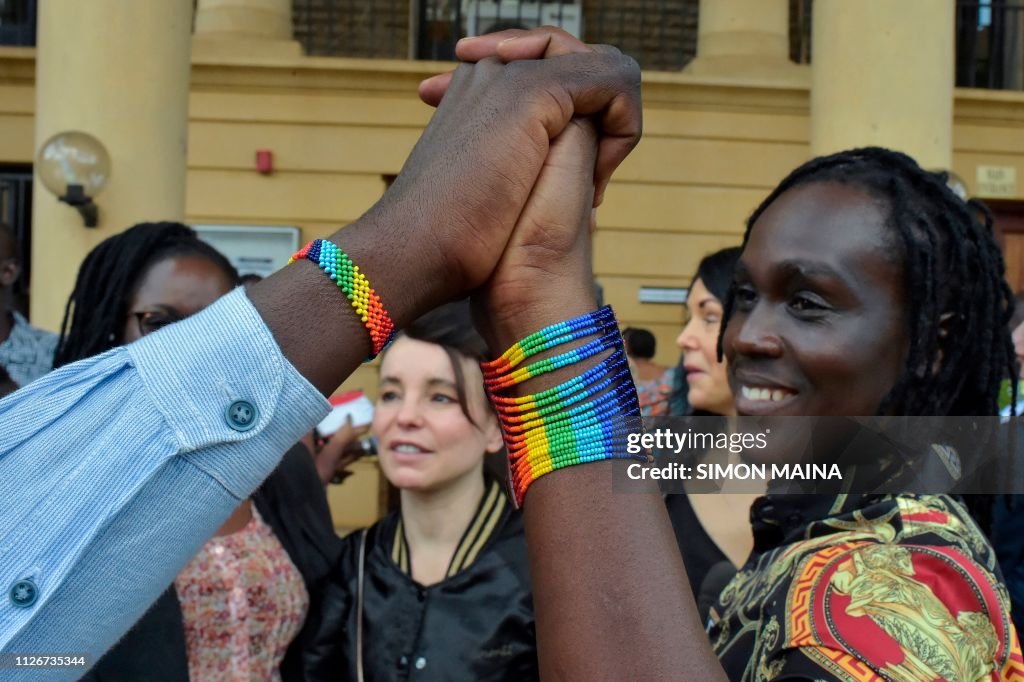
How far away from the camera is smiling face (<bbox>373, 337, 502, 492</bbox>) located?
2941mm

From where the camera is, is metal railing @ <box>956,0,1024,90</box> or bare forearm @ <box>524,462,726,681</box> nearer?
bare forearm @ <box>524,462,726,681</box>

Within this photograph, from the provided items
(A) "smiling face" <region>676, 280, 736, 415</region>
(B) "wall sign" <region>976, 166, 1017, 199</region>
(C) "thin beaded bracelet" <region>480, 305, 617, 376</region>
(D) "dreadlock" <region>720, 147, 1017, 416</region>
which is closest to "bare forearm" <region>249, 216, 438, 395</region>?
(C) "thin beaded bracelet" <region>480, 305, 617, 376</region>

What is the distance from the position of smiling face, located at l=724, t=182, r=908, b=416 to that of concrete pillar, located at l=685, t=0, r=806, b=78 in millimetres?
9462

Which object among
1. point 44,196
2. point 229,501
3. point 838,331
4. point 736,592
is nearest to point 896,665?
point 736,592

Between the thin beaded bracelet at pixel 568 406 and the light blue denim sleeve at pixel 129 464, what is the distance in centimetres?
21

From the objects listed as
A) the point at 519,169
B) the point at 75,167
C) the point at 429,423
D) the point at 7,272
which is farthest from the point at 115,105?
the point at 519,169

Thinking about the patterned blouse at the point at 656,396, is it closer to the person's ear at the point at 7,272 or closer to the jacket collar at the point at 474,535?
the jacket collar at the point at 474,535

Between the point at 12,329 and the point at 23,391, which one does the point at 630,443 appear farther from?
the point at 12,329

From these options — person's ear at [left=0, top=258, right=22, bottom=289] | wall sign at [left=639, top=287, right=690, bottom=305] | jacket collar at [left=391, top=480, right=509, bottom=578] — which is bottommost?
wall sign at [left=639, top=287, right=690, bottom=305]

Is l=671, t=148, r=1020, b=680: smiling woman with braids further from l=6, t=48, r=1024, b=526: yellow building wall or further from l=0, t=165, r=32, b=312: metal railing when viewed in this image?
l=0, t=165, r=32, b=312: metal railing

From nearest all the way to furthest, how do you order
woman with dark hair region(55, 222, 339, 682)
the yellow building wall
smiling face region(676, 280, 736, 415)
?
1. woman with dark hair region(55, 222, 339, 682)
2. smiling face region(676, 280, 736, 415)
3. the yellow building wall

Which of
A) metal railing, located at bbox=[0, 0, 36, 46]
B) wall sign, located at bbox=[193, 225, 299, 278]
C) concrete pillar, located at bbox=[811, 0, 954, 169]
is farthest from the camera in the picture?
metal railing, located at bbox=[0, 0, 36, 46]

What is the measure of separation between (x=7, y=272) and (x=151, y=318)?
256 centimetres

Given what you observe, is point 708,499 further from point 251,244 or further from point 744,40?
point 744,40
